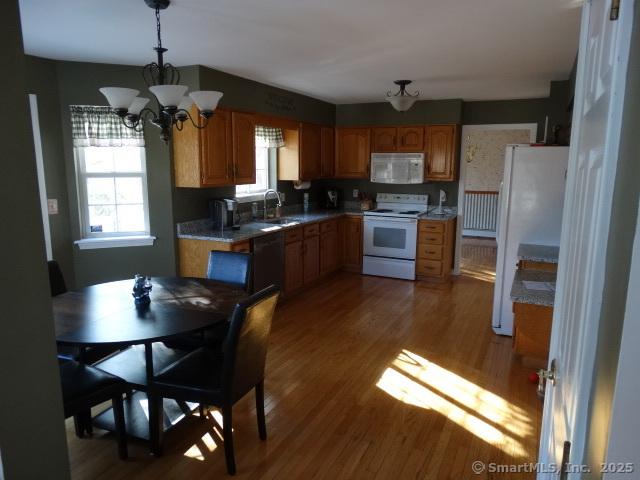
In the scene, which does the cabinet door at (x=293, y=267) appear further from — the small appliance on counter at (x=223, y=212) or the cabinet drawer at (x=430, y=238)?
the cabinet drawer at (x=430, y=238)

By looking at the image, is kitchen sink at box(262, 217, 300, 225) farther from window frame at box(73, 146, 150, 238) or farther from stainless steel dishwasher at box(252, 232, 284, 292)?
window frame at box(73, 146, 150, 238)

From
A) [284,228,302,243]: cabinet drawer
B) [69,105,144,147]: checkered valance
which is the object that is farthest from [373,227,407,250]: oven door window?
[69,105,144,147]: checkered valance

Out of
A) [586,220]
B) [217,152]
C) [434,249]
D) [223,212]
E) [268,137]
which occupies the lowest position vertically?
[434,249]

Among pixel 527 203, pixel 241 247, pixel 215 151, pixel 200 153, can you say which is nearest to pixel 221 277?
pixel 241 247

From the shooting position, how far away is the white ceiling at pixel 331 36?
8.13 feet

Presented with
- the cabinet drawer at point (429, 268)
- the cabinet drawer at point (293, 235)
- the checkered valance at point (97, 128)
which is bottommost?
the cabinet drawer at point (429, 268)

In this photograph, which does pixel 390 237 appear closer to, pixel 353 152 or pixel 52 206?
pixel 353 152

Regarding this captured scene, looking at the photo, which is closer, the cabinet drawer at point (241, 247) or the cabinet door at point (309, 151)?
the cabinet drawer at point (241, 247)

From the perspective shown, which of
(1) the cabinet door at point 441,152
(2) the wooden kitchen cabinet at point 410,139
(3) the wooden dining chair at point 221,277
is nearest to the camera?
(3) the wooden dining chair at point 221,277

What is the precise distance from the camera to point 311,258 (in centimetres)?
545

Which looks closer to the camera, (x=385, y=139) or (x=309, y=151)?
(x=309, y=151)

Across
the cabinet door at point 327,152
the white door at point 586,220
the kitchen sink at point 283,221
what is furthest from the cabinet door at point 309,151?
the white door at point 586,220

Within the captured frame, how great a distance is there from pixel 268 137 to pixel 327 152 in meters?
1.29

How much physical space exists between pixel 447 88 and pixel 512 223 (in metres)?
1.92
